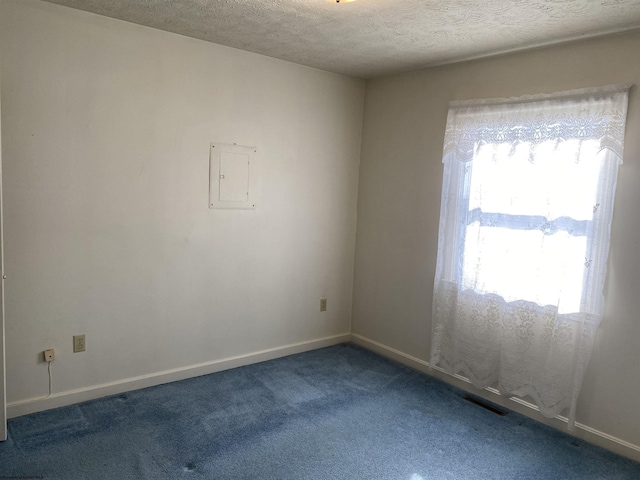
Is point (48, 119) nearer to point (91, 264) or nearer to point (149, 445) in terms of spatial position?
A: point (91, 264)

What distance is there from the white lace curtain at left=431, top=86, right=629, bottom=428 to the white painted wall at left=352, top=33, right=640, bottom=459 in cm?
8

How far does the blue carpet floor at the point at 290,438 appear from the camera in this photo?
2.29m

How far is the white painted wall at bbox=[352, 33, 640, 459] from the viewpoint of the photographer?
253 centimetres

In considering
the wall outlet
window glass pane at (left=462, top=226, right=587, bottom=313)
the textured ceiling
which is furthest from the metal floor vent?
the wall outlet

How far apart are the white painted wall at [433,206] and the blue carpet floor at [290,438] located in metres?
0.38

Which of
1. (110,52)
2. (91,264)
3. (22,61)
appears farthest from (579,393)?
(22,61)

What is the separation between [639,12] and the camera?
2252mm

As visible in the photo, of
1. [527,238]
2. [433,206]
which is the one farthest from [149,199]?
[527,238]

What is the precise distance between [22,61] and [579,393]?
369 cm

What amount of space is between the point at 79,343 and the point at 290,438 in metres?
1.43

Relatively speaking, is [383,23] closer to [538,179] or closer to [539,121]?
[539,121]

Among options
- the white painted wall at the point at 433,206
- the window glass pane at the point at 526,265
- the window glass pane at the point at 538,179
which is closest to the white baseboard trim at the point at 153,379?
the white painted wall at the point at 433,206

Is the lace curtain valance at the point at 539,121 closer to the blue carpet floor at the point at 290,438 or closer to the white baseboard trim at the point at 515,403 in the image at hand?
the white baseboard trim at the point at 515,403

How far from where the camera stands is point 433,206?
11.5 ft
